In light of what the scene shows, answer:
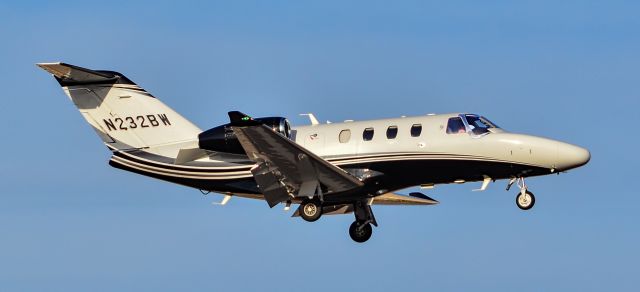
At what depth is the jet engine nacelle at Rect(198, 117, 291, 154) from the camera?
28.8 metres

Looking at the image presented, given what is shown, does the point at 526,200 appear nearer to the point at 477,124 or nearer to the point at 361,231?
the point at 477,124

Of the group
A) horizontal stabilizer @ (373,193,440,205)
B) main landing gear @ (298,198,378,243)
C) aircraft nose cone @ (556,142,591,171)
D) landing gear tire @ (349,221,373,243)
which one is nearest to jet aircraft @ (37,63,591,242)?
aircraft nose cone @ (556,142,591,171)

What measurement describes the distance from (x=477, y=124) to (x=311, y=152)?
4.56m

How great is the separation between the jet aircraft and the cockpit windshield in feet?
0.09

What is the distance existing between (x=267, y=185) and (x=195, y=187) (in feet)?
8.69

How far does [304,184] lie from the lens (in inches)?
1158

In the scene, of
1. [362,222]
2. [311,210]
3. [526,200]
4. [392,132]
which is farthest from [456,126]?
[362,222]

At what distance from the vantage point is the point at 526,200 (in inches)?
1136

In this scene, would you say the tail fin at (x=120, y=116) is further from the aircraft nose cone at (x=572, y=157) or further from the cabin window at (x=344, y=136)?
the aircraft nose cone at (x=572, y=157)

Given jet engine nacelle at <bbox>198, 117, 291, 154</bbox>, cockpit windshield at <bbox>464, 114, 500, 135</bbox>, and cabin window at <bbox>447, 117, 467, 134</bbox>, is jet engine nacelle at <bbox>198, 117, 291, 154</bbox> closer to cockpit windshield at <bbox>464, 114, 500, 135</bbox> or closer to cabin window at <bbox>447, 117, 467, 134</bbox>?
cabin window at <bbox>447, 117, 467, 134</bbox>

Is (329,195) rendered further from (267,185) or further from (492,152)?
(492,152)

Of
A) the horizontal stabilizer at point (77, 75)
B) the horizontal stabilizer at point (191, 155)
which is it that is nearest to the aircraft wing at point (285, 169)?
the horizontal stabilizer at point (191, 155)

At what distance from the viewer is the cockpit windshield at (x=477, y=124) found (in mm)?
29078

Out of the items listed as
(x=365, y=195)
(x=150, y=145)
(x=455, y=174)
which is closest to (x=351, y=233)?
(x=365, y=195)
